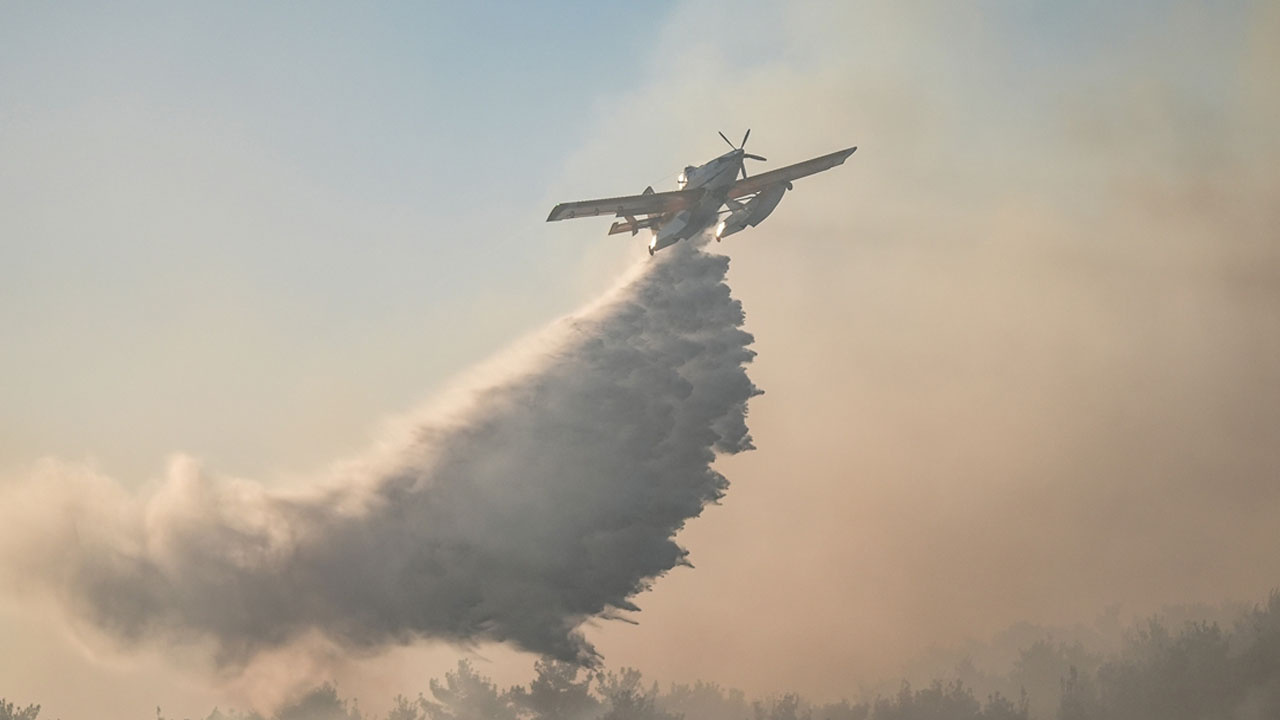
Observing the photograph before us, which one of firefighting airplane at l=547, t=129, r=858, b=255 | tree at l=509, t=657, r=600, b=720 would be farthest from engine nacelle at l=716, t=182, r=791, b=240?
tree at l=509, t=657, r=600, b=720

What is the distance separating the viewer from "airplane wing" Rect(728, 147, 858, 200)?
191 ft

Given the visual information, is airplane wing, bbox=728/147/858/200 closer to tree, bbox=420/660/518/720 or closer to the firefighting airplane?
the firefighting airplane

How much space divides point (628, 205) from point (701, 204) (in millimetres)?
3869

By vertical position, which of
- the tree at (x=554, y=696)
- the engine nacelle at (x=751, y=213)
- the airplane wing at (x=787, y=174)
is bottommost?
the tree at (x=554, y=696)

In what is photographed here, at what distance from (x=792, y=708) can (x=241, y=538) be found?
6968 cm

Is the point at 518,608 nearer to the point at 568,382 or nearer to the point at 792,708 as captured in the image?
the point at 568,382

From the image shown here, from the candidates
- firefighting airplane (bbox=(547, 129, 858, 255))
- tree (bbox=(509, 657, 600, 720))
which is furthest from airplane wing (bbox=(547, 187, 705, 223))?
tree (bbox=(509, 657, 600, 720))

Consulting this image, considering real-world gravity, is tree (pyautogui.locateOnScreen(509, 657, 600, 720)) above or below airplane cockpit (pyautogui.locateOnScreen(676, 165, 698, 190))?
below

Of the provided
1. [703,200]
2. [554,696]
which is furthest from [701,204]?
[554,696]

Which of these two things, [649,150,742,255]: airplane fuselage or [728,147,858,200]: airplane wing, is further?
[728,147,858,200]: airplane wing

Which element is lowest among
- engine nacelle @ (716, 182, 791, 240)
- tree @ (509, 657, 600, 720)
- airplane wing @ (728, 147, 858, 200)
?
tree @ (509, 657, 600, 720)

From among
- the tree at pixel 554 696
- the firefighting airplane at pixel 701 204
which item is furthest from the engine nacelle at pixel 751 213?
the tree at pixel 554 696

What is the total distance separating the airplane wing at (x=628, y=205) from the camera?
186 feet

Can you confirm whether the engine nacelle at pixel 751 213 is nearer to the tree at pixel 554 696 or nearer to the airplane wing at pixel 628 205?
the airplane wing at pixel 628 205
